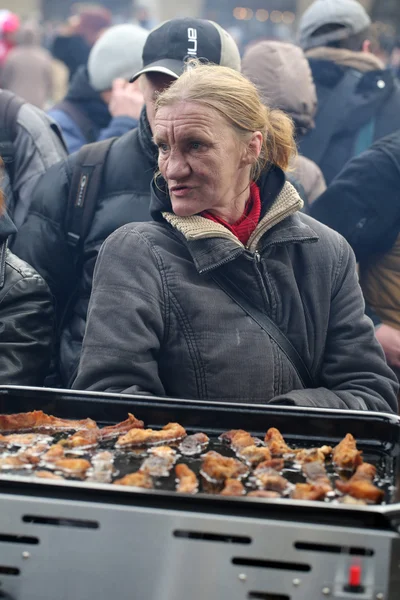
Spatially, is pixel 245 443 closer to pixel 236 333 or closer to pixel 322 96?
pixel 236 333

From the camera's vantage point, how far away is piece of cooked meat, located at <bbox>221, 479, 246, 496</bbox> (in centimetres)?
189

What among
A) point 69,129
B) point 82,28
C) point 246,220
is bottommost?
point 246,220

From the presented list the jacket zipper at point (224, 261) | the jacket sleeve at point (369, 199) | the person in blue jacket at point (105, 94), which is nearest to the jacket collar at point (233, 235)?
the jacket zipper at point (224, 261)

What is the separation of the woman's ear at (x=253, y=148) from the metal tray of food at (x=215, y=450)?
934mm

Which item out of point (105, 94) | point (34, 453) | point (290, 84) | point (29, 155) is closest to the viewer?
point (34, 453)

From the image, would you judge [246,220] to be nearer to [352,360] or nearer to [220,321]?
[220,321]

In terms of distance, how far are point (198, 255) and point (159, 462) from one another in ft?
2.65

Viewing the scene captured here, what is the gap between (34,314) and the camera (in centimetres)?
324

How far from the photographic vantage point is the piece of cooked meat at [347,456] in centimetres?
210

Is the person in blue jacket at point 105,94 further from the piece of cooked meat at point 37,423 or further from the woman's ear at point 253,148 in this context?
the piece of cooked meat at point 37,423

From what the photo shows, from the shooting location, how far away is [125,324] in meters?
2.64

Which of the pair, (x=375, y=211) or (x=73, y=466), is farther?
(x=375, y=211)

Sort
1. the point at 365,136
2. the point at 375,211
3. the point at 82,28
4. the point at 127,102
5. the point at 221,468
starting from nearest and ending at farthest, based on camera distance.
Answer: the point at 221,468 < the point at 375,211 < the point at 127,102 < the point at 365,136 < the point at 82,28

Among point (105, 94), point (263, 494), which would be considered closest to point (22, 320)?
point (263, 494)
